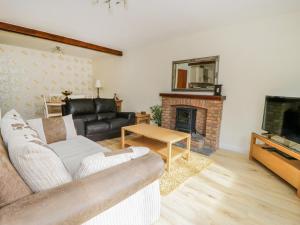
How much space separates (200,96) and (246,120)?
0.94 m

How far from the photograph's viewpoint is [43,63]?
509 centimetres

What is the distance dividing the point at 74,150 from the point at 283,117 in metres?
2.82

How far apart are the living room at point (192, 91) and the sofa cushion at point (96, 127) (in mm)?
20

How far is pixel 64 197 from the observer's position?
0.77 m

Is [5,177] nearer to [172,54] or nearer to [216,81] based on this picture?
[216,81]

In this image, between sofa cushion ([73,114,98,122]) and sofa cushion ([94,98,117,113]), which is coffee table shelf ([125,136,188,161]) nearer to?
sofa cushion ([73,114,98,122])

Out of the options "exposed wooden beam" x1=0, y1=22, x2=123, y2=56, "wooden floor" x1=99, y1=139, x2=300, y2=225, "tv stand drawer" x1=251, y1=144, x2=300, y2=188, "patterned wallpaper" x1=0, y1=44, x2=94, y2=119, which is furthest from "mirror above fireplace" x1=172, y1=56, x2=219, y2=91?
"patterned wallpaper" x1=0, y1=44, x2=94, y2=119

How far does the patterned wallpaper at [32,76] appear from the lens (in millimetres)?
4527

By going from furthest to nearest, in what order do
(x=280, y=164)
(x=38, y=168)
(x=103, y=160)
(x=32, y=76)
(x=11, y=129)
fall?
(x=32, y=76)
(x=280, y=164)
(x=11, y=129)
(x=103, y=160)
(x=38, y=168)

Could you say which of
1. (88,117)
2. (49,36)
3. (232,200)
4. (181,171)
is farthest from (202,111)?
(49,36)

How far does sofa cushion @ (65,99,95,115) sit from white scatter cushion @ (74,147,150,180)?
2.77 meters

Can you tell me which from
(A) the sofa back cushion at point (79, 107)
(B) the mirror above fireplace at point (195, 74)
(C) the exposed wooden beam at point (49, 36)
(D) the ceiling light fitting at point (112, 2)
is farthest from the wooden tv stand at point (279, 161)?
(C) the exposed wooden beam at point (49, 36)

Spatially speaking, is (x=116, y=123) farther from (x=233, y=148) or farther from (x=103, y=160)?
(x=103, y=160)

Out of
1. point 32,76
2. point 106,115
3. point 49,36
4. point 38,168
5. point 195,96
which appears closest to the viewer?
point 38,168
